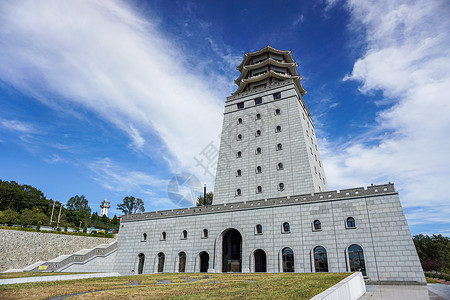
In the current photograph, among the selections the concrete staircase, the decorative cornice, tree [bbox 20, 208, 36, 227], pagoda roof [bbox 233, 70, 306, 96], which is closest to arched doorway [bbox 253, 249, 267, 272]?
the decorative cornice

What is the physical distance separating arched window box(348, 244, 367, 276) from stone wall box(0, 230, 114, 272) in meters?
36.1

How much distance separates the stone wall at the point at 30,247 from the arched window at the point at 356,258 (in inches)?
1423

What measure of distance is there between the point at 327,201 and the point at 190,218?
1680 centimetres

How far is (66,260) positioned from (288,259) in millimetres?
26460

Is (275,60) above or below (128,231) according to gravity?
above

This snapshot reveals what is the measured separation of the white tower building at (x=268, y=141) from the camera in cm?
3431

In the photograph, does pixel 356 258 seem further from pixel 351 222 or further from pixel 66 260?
pixel 66 260

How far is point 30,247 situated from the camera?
111 feet

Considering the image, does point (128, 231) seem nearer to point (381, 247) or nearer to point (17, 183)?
point (381, 247)

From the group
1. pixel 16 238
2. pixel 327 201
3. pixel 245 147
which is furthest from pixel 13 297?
pixel 245 147

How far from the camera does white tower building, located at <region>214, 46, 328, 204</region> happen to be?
113 feet

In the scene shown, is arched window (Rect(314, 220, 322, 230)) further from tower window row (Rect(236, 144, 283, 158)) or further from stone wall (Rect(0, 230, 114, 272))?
stone wall (Rect(0, 230, 114, 272))

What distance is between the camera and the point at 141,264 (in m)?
35.5

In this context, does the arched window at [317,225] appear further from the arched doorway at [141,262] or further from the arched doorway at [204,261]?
the arched doorway at [141,262]
